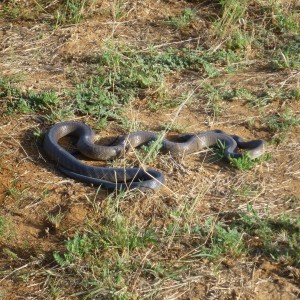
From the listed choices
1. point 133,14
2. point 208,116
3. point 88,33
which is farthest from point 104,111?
point 133,14

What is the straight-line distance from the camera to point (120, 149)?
7188 millimetres

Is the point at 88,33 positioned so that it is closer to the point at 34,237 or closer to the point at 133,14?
the point at 133,14

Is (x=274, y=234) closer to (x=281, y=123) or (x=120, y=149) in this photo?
(x=120, y=149)

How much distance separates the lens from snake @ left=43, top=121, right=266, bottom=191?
6.59 m

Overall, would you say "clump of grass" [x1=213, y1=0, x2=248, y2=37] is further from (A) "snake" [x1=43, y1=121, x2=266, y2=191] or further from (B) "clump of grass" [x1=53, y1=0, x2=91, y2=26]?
(A) "snake" [x1=43, y1=121, x2=266, y2=191]

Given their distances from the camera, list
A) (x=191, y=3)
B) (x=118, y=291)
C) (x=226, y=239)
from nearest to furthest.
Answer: (x=118, y=291)
(x=226, y=239)
(x=191, y=3)

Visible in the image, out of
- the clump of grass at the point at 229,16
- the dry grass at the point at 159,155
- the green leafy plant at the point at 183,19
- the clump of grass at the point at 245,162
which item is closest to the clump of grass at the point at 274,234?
the dry grass at the point at 159,155

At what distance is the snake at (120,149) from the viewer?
6594 mm

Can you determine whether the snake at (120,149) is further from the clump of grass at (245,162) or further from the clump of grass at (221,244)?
the clump of grass at (221,244)

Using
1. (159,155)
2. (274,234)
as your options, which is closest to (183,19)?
(159,155)

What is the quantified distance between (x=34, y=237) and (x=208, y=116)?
294 centimetres

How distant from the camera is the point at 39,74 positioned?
8734mm

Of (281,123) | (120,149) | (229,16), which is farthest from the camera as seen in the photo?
(229,16)

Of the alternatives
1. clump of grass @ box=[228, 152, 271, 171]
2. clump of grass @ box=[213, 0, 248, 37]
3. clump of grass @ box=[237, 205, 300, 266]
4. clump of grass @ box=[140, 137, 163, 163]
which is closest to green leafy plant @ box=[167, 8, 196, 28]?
clump of grass @ box=[213, 0, 248, 37]
